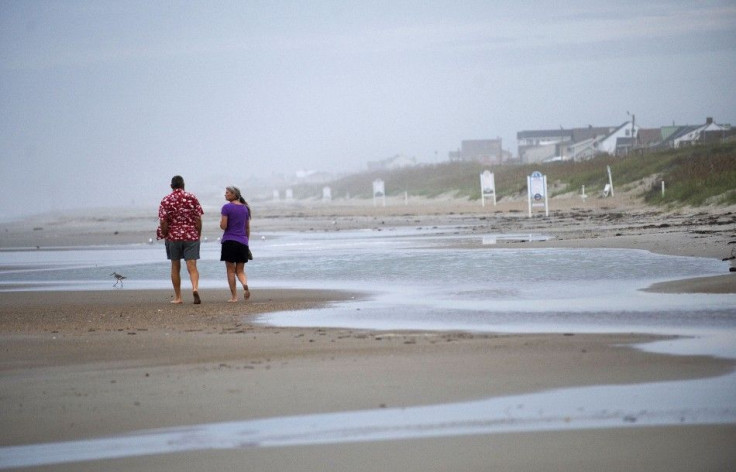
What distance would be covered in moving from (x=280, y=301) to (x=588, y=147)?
457 ft

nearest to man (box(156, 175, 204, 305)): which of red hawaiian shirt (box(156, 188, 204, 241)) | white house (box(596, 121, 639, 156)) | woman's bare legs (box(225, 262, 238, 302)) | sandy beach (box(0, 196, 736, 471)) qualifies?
red hawaiian shirt (box(156, 188, 204, 241))

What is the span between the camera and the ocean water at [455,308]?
7129mm

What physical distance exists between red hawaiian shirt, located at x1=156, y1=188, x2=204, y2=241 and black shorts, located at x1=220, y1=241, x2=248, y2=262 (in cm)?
53

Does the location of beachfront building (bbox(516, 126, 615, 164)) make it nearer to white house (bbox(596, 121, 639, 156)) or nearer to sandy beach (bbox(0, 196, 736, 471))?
white house (bbox(596, 121, 639, 156))

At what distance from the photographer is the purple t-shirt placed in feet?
56.6

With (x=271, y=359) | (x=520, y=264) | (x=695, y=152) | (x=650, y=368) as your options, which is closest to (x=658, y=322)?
(x=650, y=368)

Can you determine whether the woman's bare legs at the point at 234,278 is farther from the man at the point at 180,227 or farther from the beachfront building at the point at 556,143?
the beachfront building at the point at 556,143

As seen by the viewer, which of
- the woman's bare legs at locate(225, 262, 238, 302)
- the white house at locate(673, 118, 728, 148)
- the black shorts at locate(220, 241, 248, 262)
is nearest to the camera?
the woman's bare legs at locate(225, 262, 238, 302)

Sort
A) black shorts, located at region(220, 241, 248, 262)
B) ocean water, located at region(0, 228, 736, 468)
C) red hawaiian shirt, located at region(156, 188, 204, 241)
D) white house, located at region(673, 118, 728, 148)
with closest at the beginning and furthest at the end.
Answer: ocean water, located at region(0, 228, 736, 468) → red hawaiian shirt, located at region(156, 188, 204, 241) → black shorts, located at region(220, 241, 248, 262) → white house, located at region(673, 118, 728, 148)

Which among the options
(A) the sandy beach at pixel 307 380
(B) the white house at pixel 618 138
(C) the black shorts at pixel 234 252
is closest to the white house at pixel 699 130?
(B) the white house at pixel 618 138

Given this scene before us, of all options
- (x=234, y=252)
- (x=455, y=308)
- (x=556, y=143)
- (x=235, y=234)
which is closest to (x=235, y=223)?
(x=235, y=234)

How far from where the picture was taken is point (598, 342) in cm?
1047

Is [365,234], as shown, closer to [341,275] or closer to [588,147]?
[341,275]

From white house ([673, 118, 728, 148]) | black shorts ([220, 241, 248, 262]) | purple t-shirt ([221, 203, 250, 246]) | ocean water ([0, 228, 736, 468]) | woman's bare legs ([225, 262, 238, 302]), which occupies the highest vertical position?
white house ([673, 118, 728, 148])
